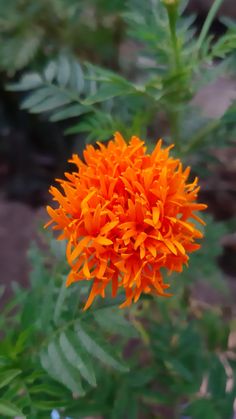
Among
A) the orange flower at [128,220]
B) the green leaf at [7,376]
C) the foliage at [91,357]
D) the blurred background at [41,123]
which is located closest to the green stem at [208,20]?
the orange flower at [128,220]

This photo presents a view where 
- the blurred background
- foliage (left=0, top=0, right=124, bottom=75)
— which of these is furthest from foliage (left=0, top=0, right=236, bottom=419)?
foliage (left=0, top=0, right=124, bottom=75)

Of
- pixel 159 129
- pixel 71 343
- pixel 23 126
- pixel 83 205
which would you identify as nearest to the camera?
pixel 83 205

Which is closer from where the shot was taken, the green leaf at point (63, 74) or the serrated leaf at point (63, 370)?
the serrated leaf at point (63, 370)

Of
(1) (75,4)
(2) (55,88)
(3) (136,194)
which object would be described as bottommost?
(3) (136,194)

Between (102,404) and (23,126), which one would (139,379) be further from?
(23,126)

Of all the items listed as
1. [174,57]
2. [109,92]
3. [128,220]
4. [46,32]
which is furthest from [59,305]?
[46,32]

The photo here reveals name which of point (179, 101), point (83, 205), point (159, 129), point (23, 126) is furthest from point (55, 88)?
point (23, 126)

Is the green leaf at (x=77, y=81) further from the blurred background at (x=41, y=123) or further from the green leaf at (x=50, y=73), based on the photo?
the blurred background at (x=41, y=123)
